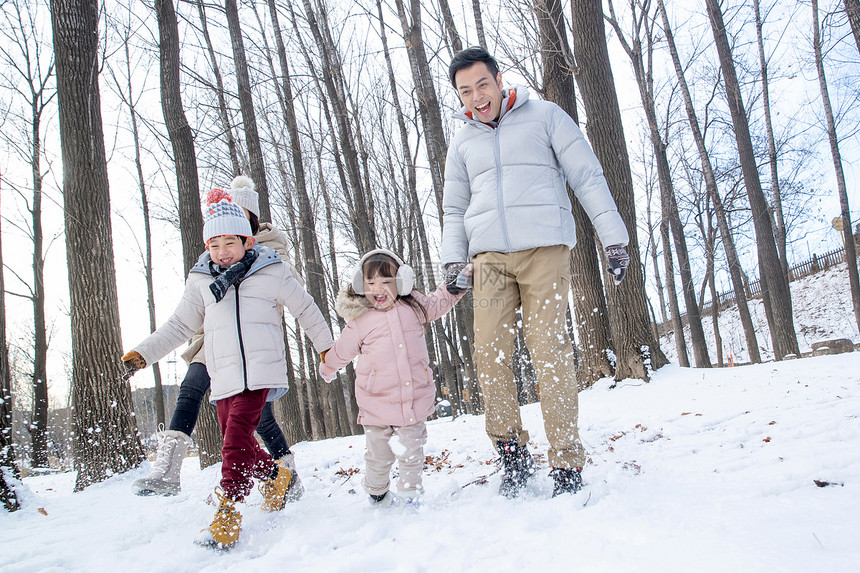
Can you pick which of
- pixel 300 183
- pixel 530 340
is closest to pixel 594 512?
pixel 530 340

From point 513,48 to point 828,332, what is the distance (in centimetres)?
1937

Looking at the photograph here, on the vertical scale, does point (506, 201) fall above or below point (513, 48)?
below

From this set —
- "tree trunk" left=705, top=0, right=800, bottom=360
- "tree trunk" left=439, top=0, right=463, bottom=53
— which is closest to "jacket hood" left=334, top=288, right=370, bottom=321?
"tree trunk" left=439, top=0, right=463, bottom=53

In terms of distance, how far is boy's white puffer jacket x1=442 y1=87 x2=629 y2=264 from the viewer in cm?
238

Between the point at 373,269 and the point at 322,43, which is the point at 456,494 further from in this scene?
the point at 322,43

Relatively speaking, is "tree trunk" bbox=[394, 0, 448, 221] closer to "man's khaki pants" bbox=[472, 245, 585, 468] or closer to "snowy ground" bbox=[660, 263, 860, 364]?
"man's khaki pants" bbox=[472, 245, 585, 468]

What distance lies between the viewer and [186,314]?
2719 millimetres

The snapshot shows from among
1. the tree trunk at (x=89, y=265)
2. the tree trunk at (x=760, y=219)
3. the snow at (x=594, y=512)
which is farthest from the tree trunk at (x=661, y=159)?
the tree trunk at (x=89, y=265)

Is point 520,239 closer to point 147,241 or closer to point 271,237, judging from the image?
point 271,237

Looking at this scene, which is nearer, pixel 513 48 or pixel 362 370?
pixel 362 370

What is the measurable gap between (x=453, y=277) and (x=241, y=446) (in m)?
1.29

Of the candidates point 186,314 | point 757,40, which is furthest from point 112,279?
point 757,40

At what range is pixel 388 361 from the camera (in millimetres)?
2584

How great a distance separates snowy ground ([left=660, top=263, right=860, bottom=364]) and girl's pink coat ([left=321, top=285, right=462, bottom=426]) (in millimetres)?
18122
